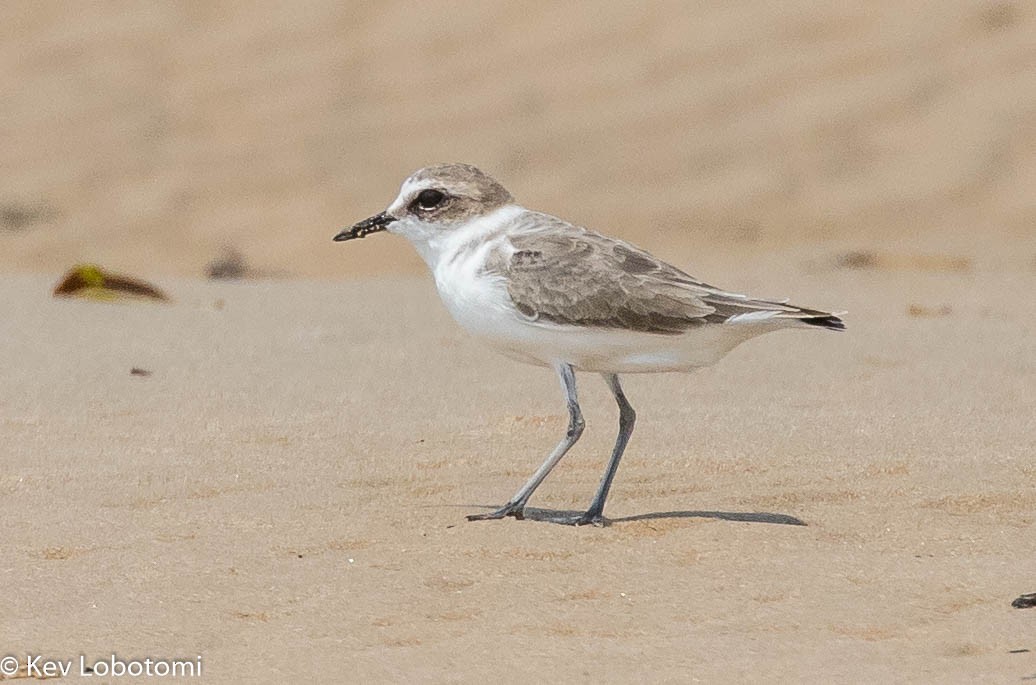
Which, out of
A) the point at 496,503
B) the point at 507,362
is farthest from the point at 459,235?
the point at 507,362

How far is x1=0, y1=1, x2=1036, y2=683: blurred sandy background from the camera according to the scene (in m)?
3.83

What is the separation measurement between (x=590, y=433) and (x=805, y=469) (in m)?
0.88

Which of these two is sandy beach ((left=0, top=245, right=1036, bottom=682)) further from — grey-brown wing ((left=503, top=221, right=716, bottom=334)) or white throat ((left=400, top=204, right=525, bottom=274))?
white throat ((left=400, top=204, right=525, bottom=274))

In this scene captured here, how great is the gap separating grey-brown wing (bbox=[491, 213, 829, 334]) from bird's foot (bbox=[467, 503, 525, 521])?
1.74ft

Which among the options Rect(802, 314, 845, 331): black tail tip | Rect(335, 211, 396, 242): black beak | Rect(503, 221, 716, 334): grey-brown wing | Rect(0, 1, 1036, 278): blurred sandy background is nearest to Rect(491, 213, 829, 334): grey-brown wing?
Rect(503, 221, 716, 334): grey-brown wing

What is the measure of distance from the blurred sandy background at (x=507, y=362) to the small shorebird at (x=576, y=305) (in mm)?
434

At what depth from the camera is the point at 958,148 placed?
39.2 feet

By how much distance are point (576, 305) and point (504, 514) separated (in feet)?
2.00

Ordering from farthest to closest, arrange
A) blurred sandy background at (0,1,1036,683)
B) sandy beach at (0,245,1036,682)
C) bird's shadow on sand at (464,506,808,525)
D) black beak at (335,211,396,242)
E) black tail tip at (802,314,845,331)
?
1. black beak at (335,211,396,242)
2. bird's shadow on sand at (464,506,808,525)
3. black tail tip at (802,314,845,331)
4. blurred sandy background at (0,1,1036,683)
5. sandy beach at (0,245,1036,682)

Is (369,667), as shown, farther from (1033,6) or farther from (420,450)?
(1033,6)

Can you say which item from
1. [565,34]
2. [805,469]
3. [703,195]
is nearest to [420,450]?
[805,469]

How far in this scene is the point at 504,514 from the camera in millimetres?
4660

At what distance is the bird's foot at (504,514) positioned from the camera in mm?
4621

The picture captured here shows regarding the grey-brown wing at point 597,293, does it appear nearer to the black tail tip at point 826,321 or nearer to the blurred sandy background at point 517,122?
the black tail tip at point 826,321
